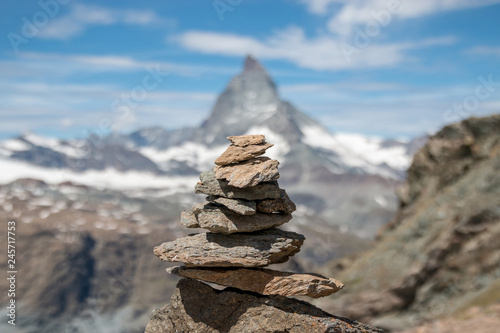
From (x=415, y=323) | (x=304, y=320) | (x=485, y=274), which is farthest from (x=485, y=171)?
(x=304, y=320)

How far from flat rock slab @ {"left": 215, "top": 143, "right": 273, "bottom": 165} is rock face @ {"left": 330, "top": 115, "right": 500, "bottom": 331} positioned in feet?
118

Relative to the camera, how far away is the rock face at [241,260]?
20672 millimetres

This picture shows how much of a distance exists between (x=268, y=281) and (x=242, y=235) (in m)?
2.43

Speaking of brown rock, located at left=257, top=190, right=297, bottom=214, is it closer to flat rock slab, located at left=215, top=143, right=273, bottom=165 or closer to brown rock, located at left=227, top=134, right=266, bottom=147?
flat rock slab, located at left=215, top=143, right=273, bottom=165

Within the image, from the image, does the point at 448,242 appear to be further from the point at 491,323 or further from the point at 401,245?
the point at 491,323

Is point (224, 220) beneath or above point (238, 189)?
beneath

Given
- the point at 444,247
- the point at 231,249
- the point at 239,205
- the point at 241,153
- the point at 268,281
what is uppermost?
the point at 444,247

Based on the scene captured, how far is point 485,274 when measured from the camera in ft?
185

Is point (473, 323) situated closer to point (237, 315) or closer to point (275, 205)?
point (275, 205)

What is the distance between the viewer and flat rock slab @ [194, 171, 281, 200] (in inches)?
844

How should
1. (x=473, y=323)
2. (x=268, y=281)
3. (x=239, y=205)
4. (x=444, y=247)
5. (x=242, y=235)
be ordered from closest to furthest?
(x=239, y=205) → (x=268, y=281) → (x=242, y=235) → (x=473, y=323) → (x=444, y=247)

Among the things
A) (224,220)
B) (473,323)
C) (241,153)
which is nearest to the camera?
(224,220)

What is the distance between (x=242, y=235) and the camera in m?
21.9

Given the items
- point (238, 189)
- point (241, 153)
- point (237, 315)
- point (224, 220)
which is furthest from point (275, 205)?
point (237, 315)
